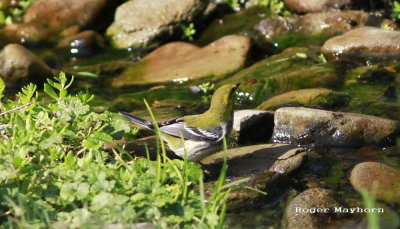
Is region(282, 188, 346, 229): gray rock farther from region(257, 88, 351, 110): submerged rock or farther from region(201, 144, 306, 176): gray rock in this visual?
region(257, 88, 351, 110): submerged rock

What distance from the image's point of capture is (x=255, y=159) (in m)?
6.43

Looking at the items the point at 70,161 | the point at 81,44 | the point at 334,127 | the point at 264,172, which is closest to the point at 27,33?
the point at 81,44

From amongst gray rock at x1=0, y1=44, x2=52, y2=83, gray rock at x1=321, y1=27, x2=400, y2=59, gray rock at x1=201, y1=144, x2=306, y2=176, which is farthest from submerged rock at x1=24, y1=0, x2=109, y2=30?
gray rock at x1=201, y1=144, x2=306, y2=176

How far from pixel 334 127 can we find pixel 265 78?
78.0 inches

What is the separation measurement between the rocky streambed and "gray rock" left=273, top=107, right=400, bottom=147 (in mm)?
11

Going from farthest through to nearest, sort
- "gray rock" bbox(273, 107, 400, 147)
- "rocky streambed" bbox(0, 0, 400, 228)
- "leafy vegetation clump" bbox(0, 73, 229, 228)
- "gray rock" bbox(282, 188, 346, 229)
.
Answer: "gray rock" bbox(273, 107, 400, 147) < "rocky streambed" bbox(0, 0, 400, 228) < "gray rock" bbox(282, 188, 346, 229) < "leafy vegetation clump" bbox(0, 73, 229, 228)

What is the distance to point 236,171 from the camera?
20.5ft

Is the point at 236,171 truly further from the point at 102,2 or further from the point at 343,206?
the point at 102,2

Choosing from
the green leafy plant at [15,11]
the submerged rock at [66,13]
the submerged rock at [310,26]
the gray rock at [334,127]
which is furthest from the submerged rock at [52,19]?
the gray rock at [334,127]

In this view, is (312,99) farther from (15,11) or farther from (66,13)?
(15,11)

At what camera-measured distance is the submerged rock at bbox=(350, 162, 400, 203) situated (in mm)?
5828

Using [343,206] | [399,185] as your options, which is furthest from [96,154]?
[399,185]

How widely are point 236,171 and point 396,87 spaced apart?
328 cm

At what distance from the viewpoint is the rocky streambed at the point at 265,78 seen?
5930mm
